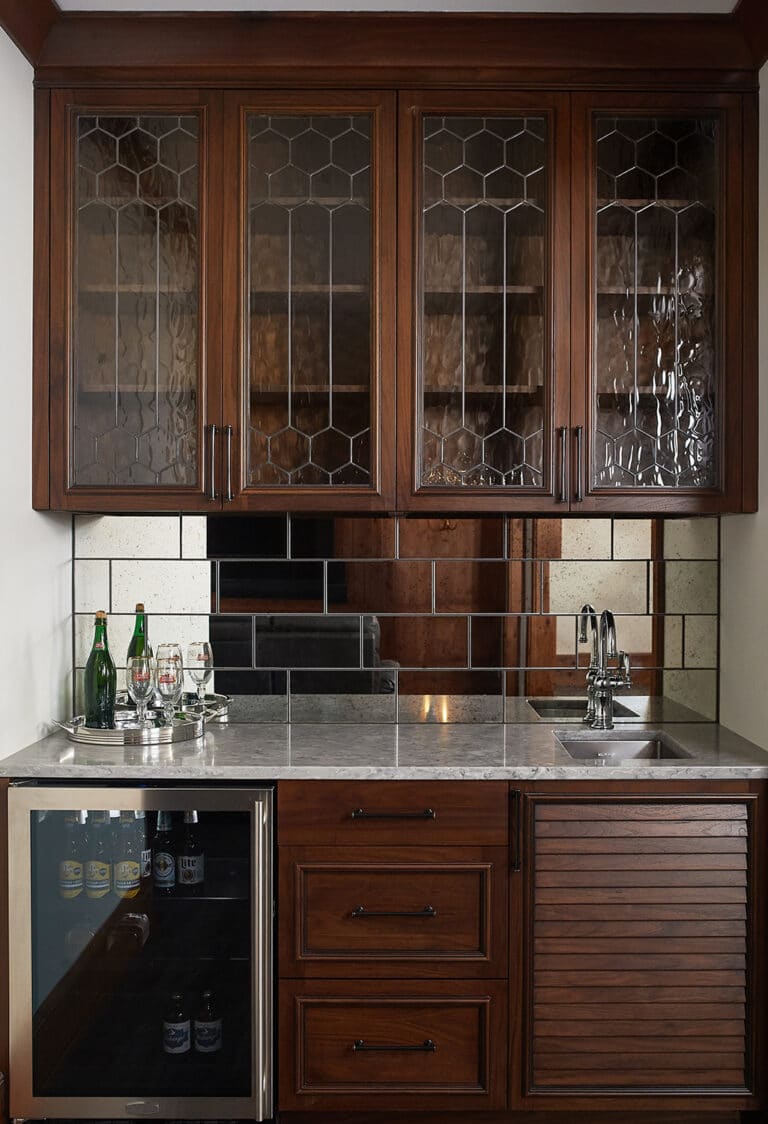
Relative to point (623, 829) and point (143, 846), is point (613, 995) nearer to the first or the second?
point (623, 829)

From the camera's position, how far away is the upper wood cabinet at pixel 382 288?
208 centimetres

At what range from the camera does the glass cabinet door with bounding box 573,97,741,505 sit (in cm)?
208

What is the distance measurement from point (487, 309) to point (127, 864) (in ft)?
5.12

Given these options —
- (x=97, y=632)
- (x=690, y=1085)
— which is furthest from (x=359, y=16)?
(x=690, y=1085)

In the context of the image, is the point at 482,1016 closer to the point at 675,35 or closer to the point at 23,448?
the point at 23,448

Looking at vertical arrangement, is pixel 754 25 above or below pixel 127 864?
above

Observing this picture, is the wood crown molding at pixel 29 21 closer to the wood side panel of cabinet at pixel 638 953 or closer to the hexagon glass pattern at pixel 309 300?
the hexagon glass pattern at pixel 309 300

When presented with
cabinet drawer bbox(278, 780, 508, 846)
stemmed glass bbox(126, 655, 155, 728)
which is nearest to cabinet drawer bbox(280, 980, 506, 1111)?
cabinet drawer bbox(278, 780, 508, 846)

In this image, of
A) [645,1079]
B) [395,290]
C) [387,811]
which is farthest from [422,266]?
[645,1079]

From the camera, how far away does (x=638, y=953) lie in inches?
74.2

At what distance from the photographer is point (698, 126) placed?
2092 mm

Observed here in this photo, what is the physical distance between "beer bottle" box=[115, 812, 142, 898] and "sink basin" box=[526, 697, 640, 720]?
1119 mm

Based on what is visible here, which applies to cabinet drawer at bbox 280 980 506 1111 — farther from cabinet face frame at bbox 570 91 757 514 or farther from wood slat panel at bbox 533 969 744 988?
cabinet face frame at bbox 570 91 757 514

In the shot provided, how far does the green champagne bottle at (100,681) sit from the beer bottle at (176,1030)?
723mm
